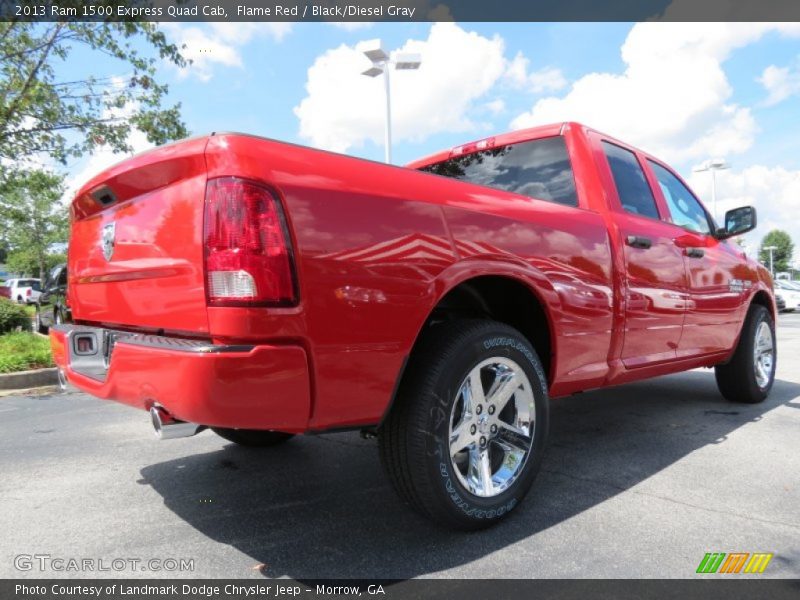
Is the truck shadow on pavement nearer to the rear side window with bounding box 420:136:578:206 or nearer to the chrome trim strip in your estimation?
the chrome trim strip

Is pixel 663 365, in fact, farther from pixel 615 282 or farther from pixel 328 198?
pixel 328 198

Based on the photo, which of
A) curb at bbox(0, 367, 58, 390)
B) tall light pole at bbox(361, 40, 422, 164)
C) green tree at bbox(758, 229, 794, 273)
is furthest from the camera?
green tree at bbox(758, 229, 794, 273)

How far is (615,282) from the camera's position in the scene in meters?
3.10

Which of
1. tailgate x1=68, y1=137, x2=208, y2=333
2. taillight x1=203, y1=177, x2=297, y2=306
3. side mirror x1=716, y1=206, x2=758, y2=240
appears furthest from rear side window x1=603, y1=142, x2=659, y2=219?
tailgate x1=68, y1=137, x2=208, y2=333

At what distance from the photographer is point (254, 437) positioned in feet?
11.1

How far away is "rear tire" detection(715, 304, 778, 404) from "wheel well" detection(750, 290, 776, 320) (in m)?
0.05

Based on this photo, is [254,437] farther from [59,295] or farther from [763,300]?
[763,300]

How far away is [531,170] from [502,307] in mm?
1074

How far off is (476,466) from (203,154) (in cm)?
163

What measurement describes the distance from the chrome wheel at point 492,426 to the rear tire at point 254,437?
1.18 m

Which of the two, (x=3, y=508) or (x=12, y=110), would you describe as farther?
(x=12, y=110)

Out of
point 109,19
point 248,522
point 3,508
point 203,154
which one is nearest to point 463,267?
point 203,154

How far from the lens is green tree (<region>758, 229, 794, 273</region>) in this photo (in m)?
89.7

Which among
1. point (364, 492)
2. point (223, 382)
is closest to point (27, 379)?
point (364, 492)
